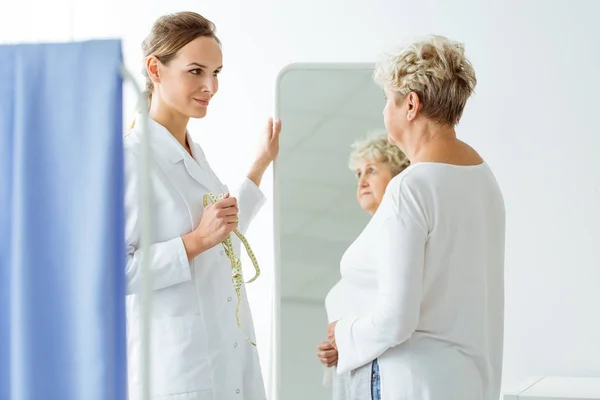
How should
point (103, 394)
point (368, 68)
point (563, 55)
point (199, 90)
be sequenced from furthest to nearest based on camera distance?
point (563, 55)
point (368, 68)
point (199, 90)
point (103, 394)

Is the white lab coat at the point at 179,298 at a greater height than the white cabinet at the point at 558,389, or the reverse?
the white lab coat at the point at 179,298

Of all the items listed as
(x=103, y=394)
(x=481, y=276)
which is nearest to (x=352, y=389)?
(x=481, y=276)

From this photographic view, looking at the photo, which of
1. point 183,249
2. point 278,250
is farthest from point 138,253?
point 278,250

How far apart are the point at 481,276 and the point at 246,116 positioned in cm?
170

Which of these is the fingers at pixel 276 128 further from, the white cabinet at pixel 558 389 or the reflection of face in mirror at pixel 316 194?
the white cabinet at pixel 558 389

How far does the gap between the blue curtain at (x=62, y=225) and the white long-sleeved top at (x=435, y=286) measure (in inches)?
23.7

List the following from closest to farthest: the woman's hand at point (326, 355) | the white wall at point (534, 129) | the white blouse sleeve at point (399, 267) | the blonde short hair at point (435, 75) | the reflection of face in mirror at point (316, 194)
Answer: the white blouse sleeve at point (399, 267)
the blonde short hair at point (435, 75)
the woman's hand at point (326, 355)
the reflection of face in mirror at point (316, 194)
the white wall at point (534, 129)

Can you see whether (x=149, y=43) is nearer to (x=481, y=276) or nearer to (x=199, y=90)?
(x=199, y=90)

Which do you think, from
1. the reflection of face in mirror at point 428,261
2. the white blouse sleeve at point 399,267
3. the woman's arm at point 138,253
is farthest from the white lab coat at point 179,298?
the white blouse sleeve at point 399,267

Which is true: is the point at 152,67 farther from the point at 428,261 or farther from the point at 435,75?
the point at 428,261

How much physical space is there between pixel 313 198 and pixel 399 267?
3.19ft

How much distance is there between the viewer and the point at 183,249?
1787 mm

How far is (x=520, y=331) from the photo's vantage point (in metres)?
3.03

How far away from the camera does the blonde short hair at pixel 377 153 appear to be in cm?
247
